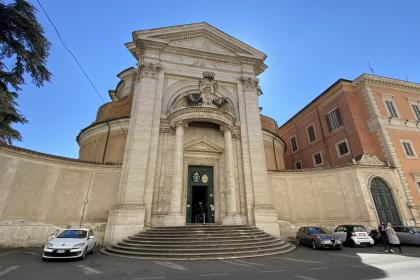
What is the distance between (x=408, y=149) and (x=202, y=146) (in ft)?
61.2

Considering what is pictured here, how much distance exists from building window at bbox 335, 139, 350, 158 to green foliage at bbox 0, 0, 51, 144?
23.8 m

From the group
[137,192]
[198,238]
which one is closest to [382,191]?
[198,238]

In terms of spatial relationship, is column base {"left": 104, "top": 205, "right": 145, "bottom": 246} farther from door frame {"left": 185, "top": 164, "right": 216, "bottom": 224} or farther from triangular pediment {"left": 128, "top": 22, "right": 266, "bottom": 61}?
triangular pediment {"left": 128, "top": 22, "right": 266, "bottom": 61}

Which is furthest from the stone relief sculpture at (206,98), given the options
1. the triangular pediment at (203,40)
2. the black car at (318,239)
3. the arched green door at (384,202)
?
the arched green door at (384,202)

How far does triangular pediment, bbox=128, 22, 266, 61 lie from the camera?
62.4 feet

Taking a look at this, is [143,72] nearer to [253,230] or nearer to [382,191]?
[253,230]

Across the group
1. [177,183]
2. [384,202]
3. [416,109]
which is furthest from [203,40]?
[416,109]

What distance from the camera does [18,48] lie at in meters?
9.08

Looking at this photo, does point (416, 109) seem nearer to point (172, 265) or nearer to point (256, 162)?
point (256, 162)

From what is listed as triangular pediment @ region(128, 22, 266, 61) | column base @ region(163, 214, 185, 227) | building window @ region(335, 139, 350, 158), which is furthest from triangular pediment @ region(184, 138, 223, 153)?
building window @ region(335, 139, 350, 158)

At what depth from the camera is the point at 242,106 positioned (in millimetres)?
18656

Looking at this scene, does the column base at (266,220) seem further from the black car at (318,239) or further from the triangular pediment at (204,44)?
the triangular pediment at (204,44)

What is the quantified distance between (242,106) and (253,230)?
9.86m

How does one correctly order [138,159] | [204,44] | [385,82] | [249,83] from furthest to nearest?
[385,82] → [204,44] → [249,83] → [138,159]
